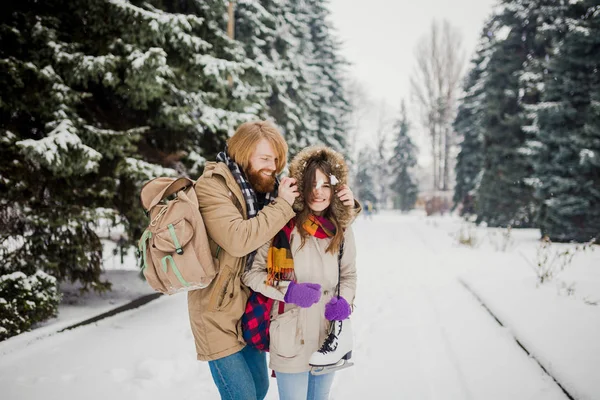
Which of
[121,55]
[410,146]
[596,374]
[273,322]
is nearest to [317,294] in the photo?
[273,322]

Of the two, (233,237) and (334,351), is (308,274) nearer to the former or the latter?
(334,351)

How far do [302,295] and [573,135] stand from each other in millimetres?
12898

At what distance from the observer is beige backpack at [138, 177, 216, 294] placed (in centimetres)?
173

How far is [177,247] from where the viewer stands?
172 centimetres

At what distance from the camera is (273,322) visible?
79.0 inches

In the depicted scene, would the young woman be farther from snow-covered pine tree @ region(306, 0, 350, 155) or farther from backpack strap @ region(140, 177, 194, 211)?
snow-covered pine tree @ region(306, 0, 350, 155)

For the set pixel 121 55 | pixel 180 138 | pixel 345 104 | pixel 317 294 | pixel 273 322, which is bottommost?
pixel 273 322

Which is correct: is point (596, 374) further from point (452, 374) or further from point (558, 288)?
point (558, 288)

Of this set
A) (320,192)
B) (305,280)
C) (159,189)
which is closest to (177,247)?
(159,189)

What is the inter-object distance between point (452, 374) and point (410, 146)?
42.3 metres

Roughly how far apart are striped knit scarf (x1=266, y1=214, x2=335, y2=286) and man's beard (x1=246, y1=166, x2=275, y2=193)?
263mm

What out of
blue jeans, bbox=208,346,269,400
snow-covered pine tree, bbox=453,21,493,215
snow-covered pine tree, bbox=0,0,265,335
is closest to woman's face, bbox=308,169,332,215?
blue jeans, bbox=208,346,269,400

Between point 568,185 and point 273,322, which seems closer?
point 273,322

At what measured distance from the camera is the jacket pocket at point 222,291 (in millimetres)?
1876
